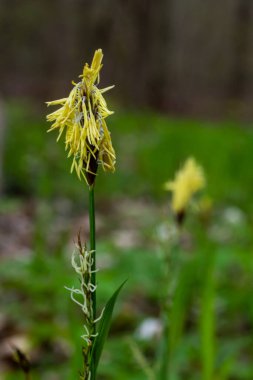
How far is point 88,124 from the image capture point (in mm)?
669

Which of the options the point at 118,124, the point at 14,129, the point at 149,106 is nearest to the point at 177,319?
the point at 14,129

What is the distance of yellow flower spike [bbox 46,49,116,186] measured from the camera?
67 cm

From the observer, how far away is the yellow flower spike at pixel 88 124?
668mm

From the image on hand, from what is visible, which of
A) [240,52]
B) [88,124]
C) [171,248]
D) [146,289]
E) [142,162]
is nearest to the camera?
[88,124]

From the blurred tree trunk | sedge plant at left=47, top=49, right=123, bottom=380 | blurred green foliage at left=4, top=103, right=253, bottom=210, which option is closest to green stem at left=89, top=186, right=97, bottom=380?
sedge plant at left=47, top=49, right=123, bottom=380

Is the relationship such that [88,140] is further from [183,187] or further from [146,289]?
[146,289]

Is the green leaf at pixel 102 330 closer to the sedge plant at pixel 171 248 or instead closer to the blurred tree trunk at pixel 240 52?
the sedge plant at pixel 171 248

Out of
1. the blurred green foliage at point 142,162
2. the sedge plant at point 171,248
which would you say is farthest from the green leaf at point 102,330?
the blurred green foliage at point 142,162

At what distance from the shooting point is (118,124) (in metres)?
11.3

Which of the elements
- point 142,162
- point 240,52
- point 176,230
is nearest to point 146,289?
point 176,230

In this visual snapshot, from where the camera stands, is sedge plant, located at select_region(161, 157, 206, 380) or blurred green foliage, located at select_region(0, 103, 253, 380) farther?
blurred green foliage, located at select_region(0, 103, 253, 380)

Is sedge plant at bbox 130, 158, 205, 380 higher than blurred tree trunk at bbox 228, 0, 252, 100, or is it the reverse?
blurred tree trunk at bbox 228, 0, 252, 100

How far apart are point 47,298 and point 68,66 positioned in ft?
59.1

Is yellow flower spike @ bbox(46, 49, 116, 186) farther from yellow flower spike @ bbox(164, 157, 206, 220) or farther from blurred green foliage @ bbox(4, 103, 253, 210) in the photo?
blurred green foliage @ bbox(4, 103, 253, 210)
